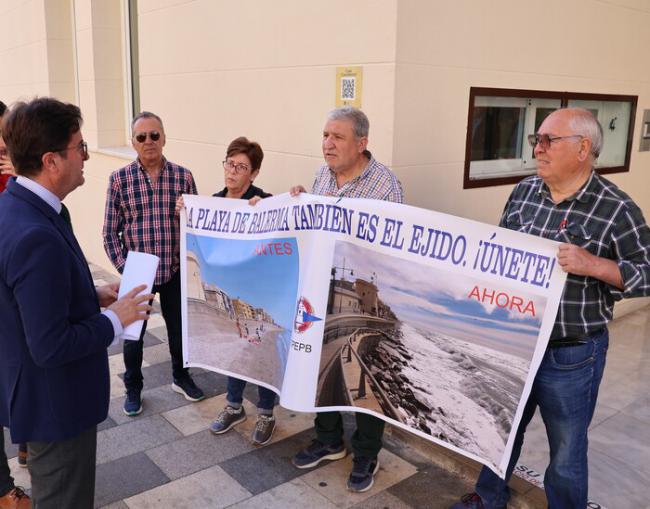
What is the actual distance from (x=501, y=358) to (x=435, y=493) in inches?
41.7

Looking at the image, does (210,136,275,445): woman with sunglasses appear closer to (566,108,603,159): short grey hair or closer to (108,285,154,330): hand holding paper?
(108,285,154,330): hand holding paper

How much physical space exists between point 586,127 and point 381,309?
43.7 inches

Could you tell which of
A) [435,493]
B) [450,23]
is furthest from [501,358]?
[450,23]

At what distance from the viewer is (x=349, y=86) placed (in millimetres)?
3691

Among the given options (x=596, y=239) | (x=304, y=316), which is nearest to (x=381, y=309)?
(x=304, y=316)

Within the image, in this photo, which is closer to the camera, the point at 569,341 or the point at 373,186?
the point at 569,341

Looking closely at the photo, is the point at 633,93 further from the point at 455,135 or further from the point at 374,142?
the point at 374,142

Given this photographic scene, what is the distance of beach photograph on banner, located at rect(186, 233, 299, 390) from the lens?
117 inches

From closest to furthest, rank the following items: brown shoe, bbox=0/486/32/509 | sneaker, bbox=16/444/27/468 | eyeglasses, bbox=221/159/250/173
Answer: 1. brown shoe, bbox=0/486/32/509
2. sneaker, bbox=16/444/27/468
3. eyeglasses, bbox=221/159/250/173

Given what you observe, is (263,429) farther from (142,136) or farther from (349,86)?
(349,86)

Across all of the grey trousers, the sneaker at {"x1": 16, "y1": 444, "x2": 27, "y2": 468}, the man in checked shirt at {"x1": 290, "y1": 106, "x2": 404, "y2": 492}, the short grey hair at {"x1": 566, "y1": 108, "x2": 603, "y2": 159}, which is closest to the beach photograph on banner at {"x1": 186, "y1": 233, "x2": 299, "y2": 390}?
the man in checked shirt at {"x1": 290, "y1": 106, "x2": 404, "y2": 492}

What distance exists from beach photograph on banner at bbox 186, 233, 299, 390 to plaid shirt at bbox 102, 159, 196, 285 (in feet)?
1.32

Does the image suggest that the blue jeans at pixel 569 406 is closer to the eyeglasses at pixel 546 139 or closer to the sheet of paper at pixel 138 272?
the eyeglasses at pixel 546 139

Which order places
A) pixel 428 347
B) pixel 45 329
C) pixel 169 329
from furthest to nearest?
pixel 169 329 → pixel 428 347 → pixel 45 329
